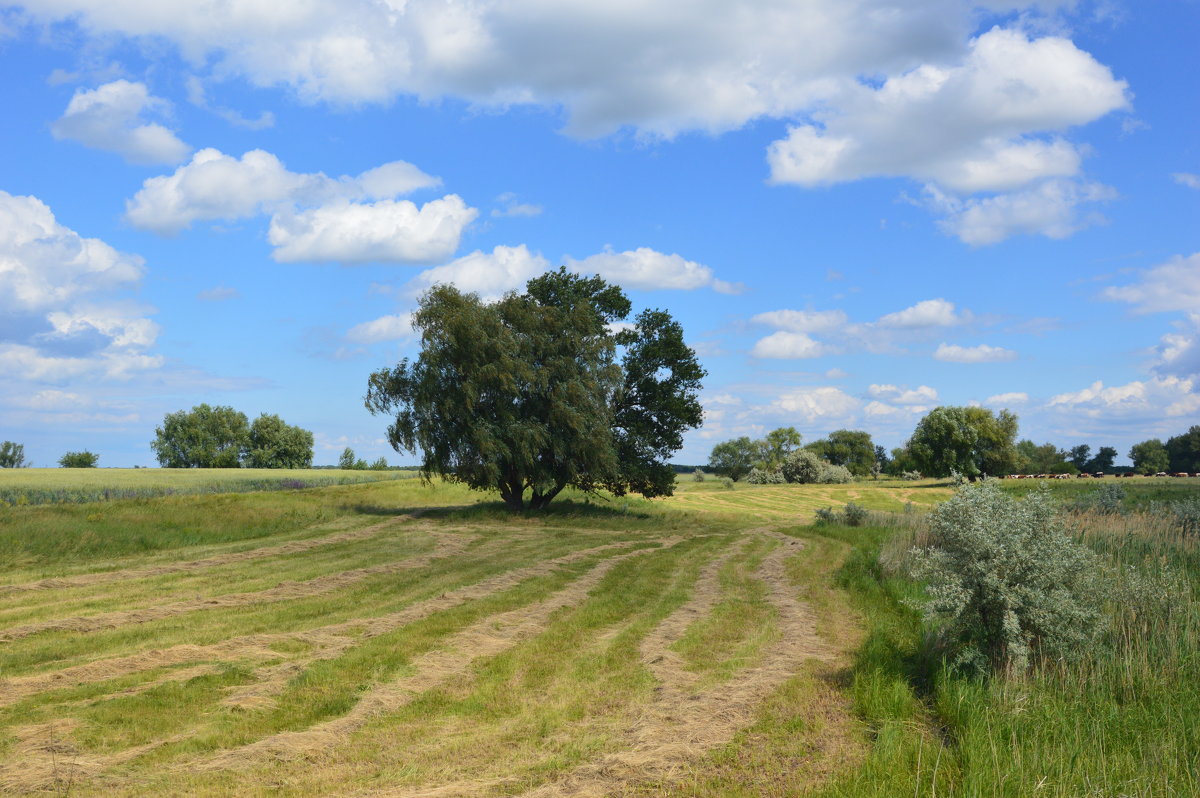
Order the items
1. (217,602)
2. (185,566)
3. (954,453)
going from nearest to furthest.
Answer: (217,602), (185,566), (954,453)

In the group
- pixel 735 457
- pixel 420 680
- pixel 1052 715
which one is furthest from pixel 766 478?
pixel 1052 715

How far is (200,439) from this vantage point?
11206 centimetres

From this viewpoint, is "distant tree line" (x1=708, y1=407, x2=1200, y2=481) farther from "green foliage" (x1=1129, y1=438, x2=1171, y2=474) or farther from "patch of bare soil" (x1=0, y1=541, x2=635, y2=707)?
"patch of bare soil" (x1=0, y1=541, x2=635, y2=707)

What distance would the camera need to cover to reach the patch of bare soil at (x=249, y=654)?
961 centimetres

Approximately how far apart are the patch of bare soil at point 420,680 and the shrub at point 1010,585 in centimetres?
578

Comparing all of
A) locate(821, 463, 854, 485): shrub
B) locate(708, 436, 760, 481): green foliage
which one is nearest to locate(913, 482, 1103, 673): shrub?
locate(821, 463, 854, 485): shrub

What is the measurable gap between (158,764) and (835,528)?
26508 mm

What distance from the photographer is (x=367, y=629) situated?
1247cm

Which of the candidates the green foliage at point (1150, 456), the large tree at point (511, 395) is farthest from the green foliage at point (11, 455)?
the green foliage at point (1150, 456)

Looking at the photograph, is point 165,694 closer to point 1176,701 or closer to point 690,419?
point 1176,701

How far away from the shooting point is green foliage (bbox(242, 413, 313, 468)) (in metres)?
114

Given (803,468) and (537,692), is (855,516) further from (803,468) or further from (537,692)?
(803,468)

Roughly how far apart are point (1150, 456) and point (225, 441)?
5484 inches

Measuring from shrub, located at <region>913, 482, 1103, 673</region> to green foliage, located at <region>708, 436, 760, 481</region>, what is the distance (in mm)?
113539
